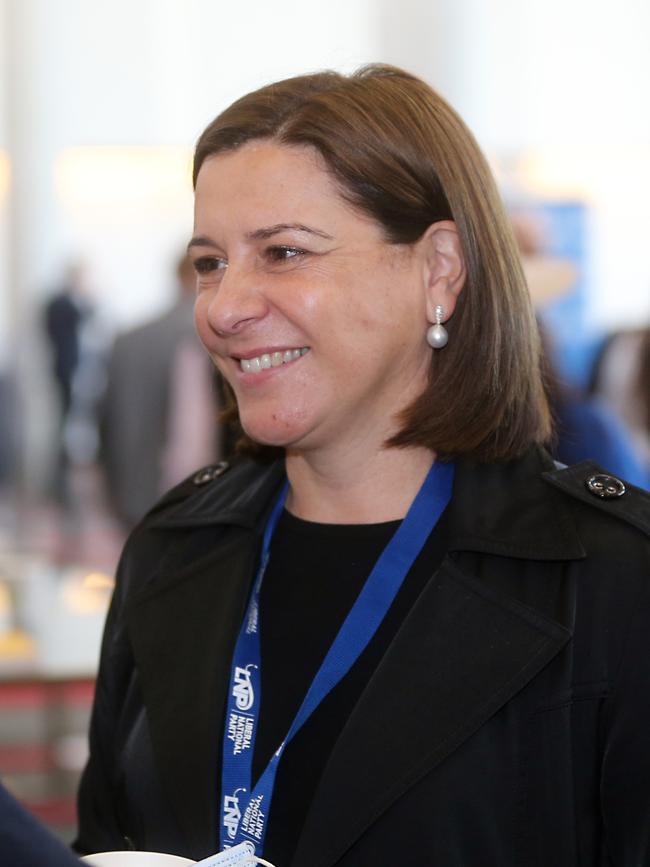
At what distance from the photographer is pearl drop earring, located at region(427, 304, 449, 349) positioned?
1.65 m

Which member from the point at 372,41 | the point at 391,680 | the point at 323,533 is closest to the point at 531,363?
the point at 323,533

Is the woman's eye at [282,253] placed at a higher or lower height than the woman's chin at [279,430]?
higher

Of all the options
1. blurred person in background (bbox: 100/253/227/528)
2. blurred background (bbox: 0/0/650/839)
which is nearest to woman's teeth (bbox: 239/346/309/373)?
blurred person in background (bbox: 100/253/227/528)

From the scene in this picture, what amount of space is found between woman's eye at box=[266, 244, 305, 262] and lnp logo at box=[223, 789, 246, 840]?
67cm

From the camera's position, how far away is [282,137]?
157 centimetres

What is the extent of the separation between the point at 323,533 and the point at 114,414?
4894mm

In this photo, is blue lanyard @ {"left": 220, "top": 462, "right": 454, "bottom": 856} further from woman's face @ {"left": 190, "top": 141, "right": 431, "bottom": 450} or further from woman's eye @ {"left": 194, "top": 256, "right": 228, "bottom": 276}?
woman's eye @ {"left": 194, "top": 256, "right": 228, "bottom": 276}

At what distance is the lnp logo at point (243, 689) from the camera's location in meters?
1.62

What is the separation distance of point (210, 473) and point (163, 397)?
Result: 3892 mm

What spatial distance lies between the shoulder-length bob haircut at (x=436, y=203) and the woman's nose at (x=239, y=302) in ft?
0.54

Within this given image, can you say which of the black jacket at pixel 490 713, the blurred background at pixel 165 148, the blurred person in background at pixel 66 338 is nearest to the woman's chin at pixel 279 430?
the black jacket at pixel 490 713

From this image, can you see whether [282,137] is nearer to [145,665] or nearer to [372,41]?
[145,665]

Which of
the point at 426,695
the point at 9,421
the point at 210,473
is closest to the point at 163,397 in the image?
the point at 210,473

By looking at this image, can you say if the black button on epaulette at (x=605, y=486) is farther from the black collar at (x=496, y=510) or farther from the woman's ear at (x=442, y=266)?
the woman's ear at (x=442, y=266)
